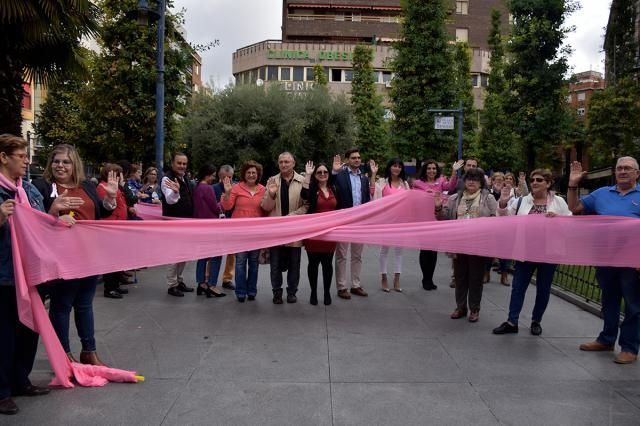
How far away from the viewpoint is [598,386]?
186 inches

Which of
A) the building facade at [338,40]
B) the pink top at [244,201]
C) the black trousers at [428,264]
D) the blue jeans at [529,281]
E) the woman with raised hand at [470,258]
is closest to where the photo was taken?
the blue jeans at [529,281]

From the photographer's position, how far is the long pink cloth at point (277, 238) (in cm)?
441

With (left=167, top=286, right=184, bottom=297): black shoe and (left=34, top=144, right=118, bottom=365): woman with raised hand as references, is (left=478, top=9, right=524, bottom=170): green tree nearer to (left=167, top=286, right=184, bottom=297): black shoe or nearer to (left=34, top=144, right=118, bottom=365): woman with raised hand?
(left=167, top=286, right=184, bottom=297): black shoe

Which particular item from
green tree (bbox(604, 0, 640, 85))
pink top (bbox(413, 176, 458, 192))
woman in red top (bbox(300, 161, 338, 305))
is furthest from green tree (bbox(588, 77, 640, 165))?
woman in red top (bbox(300, 161, 338, 305))

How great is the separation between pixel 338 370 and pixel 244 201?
3290 mm

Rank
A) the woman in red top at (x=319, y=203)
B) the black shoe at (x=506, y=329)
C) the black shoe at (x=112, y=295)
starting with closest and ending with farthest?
the black shoe at (x=506, y=329) < the woman in red top at (x=319, y=203) < the black shoe at (x=112, y=295)

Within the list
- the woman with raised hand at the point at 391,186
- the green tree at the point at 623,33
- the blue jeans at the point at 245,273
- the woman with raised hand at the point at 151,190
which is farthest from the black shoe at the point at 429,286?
the green tree at the point at 623,33

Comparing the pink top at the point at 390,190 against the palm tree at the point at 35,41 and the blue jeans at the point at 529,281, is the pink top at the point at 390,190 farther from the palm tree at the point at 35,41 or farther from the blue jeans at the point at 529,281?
the palm tree at the point at 35,41

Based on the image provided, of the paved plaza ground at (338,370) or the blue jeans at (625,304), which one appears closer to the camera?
Answer: the paved plaza ground at (338,370)

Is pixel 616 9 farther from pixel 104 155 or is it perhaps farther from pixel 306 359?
pixel 306 359

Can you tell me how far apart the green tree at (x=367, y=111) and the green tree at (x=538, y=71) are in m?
16.2

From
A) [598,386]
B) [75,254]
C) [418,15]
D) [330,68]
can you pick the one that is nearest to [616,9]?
[418,15]

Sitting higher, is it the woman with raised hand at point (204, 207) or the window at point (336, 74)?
the window at point (336, 74)

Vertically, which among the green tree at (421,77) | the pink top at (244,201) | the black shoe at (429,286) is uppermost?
the green tree at (421,77)
